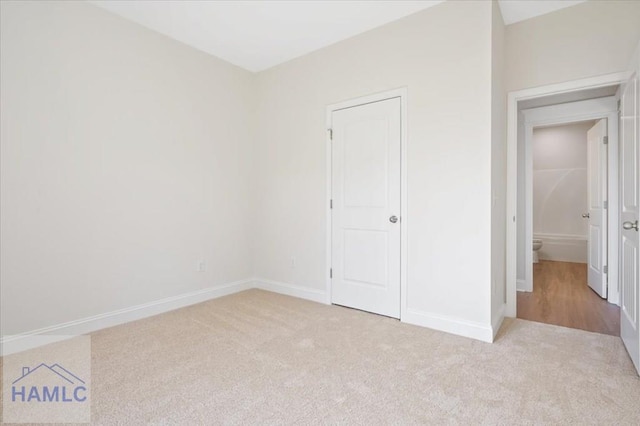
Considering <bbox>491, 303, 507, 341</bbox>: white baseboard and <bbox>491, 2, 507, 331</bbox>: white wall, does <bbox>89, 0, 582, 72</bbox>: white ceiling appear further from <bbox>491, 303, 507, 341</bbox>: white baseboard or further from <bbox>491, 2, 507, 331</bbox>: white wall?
<bbox>491, 303, 507, 341</bbox>: white baseboard

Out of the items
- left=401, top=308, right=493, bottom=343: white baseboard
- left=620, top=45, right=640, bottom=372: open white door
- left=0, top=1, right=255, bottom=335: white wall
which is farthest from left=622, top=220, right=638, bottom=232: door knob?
left=0, top=1, right=255, bottom=335: white wall

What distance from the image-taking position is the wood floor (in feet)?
9.67

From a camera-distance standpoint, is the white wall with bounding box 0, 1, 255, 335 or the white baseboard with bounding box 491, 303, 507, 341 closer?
the white wall with bounding box 0, 1, 255, 335

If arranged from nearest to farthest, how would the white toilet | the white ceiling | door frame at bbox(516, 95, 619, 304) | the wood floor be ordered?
the white ceiling < the wood floor < door frame at bbox(516, 95, 619, 304) < the white toilet

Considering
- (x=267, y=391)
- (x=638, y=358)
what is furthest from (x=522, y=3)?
(x=267, y=391)

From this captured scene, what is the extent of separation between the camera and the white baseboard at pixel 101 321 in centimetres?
241

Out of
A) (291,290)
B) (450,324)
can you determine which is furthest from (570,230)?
(291,290)

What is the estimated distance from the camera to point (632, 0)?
8.46 feet

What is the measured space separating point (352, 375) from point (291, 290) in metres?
1.94

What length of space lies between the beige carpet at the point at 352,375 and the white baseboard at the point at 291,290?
636mm

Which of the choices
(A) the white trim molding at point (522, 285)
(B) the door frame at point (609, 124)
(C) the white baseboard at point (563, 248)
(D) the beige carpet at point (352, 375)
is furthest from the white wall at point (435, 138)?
(C) the white baseboard at point (563, 248)

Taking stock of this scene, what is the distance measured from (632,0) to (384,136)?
2155 millimetres

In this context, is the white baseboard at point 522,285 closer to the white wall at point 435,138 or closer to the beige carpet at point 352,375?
the beige carpet at point 352,375

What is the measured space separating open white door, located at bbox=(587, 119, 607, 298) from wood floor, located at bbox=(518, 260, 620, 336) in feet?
0.72
